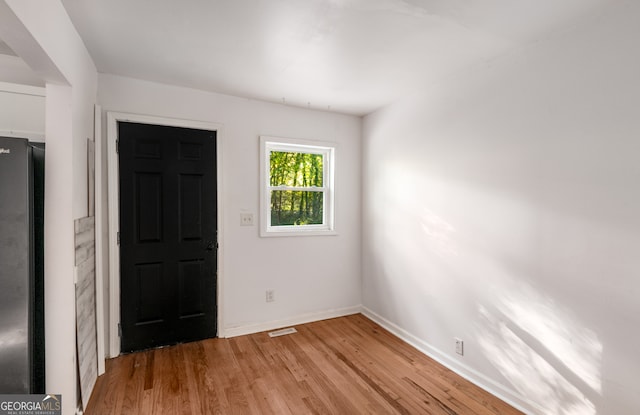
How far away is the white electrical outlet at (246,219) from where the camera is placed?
306cm

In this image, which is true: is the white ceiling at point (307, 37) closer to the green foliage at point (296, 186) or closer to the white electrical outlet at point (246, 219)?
the green foliage at point (296, 186)

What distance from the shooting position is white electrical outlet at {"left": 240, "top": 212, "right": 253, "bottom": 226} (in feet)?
10.1

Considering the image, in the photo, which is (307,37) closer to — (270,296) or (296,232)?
(296,232)

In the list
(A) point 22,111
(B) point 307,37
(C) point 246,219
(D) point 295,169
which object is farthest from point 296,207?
(A) point 22,111

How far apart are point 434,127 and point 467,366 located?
2.02 metres

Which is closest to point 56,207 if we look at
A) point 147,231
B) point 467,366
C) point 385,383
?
point 147,231

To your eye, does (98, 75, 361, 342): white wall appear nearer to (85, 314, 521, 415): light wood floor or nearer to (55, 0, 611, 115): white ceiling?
(55, 0, 611, 115): white ceiling

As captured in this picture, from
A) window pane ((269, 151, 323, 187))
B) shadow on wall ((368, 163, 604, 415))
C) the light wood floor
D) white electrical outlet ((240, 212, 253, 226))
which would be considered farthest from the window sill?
the light wood floor

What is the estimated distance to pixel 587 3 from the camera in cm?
158

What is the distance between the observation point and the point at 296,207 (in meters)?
3.46

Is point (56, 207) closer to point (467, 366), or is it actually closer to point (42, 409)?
point (42, 409)

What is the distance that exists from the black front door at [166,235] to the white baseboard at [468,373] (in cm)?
191

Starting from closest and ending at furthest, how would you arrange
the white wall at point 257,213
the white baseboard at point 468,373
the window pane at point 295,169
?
the white baseboard at point 468,373 → the white wall at point 257,213 → the window pane at point 295,169

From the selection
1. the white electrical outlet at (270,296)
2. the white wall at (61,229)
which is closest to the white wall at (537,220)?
the white electrical outlet at (270,296)
